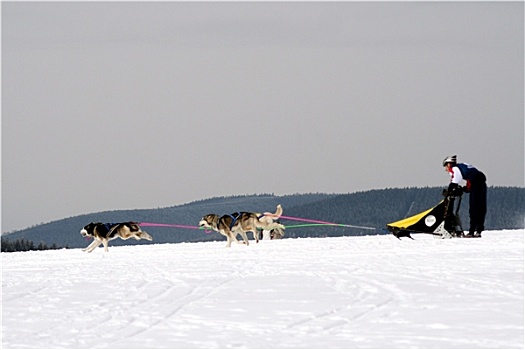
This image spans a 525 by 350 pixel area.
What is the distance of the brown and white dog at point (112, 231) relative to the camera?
15469 mm

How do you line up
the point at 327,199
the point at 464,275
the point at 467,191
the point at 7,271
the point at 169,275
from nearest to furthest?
the point at 464,275 → the point at 169,275 → the point at 7,271 → the point at 467,191 → the point at 327,199

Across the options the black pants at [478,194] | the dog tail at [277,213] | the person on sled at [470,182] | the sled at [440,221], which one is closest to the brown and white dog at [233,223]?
the dog tail at [277,213]

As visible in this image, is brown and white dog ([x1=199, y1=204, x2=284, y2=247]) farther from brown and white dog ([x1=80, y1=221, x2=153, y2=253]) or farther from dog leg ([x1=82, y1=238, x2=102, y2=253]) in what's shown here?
dog leg ([x1=82, y1=238, x2=102, y2=253])

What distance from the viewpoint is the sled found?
14586mm

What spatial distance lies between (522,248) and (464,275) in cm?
351

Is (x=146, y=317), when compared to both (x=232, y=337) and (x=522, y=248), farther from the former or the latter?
(x=522, y=248)

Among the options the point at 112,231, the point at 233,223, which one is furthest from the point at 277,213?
the point at 112,231

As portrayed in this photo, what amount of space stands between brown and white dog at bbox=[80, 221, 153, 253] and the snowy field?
9.38 feet

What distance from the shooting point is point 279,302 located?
7.90 metres

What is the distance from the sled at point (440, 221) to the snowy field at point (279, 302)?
2.02 meters

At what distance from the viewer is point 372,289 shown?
8.38 m

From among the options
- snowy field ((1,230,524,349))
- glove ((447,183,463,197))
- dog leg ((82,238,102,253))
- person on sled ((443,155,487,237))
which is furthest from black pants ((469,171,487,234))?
dog leg ((82,238,102,253))

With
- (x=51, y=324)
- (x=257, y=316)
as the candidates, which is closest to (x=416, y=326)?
(x=257, y=316)

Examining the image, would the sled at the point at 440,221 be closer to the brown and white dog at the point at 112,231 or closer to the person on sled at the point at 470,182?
the person on sled at the point at 470,182
